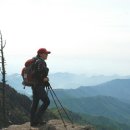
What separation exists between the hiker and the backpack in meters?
0.17

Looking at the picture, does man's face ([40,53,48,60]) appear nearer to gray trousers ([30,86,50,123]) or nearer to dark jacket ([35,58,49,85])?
dark jacket ([35,58,49,85])

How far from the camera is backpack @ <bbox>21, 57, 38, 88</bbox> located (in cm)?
1589

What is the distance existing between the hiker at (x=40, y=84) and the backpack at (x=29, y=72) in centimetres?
17

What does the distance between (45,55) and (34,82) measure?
132cm

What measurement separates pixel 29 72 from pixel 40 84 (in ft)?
2.47

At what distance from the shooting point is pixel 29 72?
16016mm

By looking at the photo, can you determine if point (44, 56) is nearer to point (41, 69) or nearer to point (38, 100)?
point (41, 69)

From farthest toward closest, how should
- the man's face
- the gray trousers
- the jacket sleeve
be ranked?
the gray trousers
the man's face
the jacket sleeve

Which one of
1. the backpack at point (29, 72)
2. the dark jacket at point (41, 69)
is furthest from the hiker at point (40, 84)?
the backpack at point (29, 72)

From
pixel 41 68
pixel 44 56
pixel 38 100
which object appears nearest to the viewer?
pixel 41 68

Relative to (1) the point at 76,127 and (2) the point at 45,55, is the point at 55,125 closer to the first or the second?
(1) the point at 76,127

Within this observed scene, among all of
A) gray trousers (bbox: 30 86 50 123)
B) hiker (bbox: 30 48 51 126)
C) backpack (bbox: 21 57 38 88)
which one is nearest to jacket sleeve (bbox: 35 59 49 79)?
hiker (bbox: 30 48 51 126)

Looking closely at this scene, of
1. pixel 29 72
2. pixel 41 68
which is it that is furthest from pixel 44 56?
pixel 29 72

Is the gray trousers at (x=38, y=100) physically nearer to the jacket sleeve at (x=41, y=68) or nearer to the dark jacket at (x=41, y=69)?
the dark jacket at (x=41, y=69)
